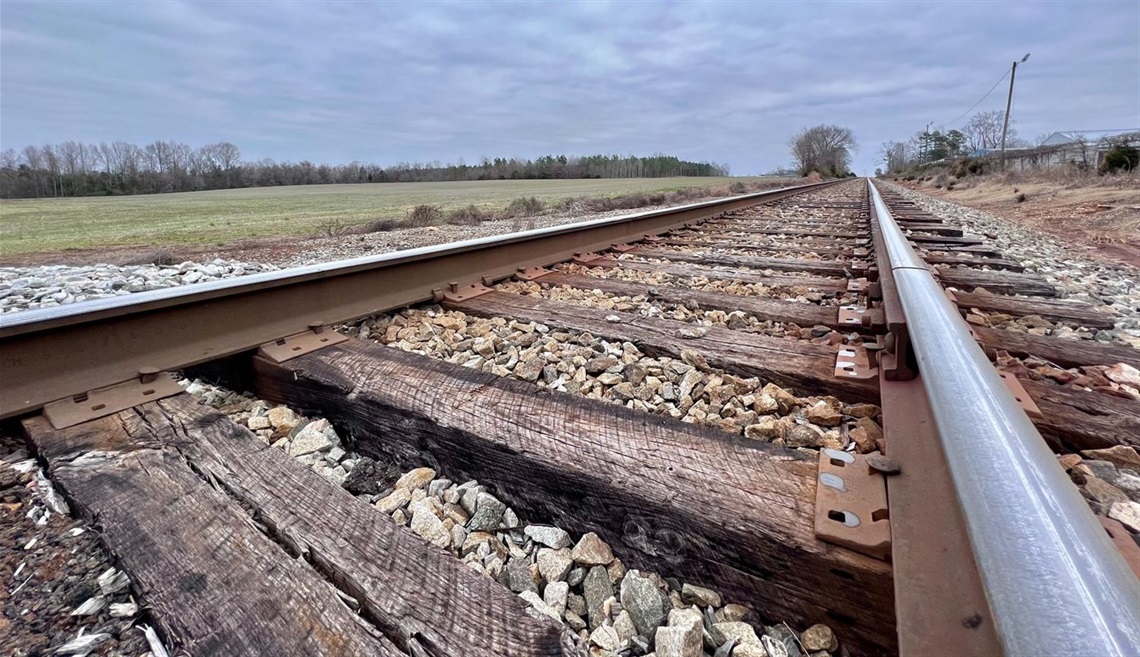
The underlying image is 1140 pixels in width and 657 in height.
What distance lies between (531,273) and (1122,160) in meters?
22.5

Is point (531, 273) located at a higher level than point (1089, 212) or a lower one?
lower

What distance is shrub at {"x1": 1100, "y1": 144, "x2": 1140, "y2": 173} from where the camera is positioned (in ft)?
55.0

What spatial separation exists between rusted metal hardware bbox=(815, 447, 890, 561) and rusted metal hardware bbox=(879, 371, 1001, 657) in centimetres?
2

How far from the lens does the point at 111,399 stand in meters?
1.50

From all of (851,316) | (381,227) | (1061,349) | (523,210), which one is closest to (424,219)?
(381,227)

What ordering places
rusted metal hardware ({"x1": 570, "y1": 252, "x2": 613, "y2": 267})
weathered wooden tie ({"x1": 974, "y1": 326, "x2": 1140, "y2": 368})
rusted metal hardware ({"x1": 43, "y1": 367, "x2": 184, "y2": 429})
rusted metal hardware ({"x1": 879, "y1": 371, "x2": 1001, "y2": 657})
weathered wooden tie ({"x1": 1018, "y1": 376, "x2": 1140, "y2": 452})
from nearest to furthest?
rusted metal hardware ({"x1": 879, "y1": 371, "x2": 1001, "y2": 657}) < weathered wooden tie ({"x1": 1018, "y1": 376, "x2": 1140, "y2": 452}) < rusted metal hardware ({"x1": 43, "y1": 367, "x2": 184, "y2": 429}) < weathered wooden tie ({"x1": 974, "y1": 326, "x2": 1140, "y2": 368}) < rusted metal hardware ({"x1": 570, "y1": 252, "x2": 613, "y2": 267})

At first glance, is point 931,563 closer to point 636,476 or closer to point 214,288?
point 636,476

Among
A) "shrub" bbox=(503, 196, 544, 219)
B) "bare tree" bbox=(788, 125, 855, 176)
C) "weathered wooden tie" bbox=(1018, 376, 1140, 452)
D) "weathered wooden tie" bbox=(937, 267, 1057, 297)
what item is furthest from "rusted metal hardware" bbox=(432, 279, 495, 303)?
"bare tree" bbox=(788, 125, 855, 176)

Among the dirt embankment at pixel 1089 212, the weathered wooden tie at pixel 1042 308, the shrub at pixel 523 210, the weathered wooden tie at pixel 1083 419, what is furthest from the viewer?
the shrub at pixel 523 210

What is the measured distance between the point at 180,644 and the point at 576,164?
77.4 m

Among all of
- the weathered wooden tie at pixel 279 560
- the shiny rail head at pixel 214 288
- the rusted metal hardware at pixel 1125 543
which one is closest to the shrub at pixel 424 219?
the shiny rail head at pixel 214 288

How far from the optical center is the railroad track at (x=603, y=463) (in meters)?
0.79

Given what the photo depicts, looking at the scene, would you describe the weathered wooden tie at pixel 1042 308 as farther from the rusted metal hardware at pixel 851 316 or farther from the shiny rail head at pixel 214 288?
the shiny rail head at pixel 214 288

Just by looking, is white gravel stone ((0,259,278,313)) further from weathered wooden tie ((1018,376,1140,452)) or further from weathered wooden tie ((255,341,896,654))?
weathered wooden tie ((1018,376,1140,452))
